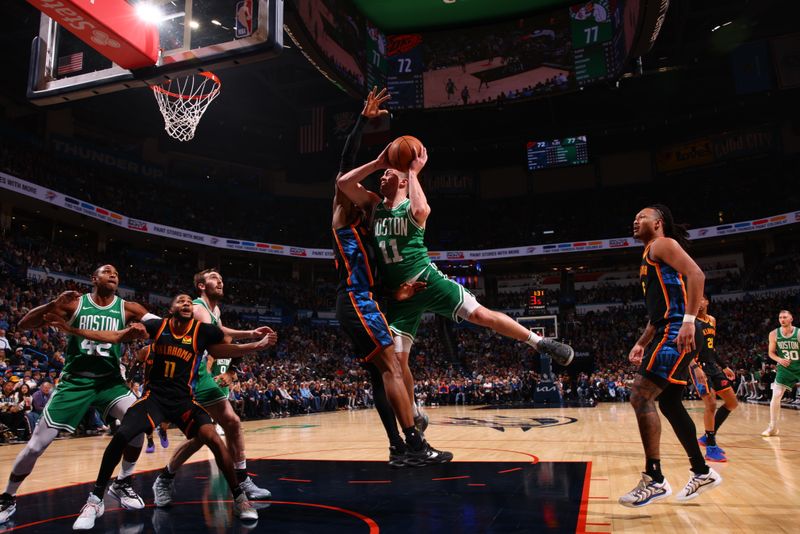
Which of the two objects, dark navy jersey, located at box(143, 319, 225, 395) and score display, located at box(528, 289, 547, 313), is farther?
score display, located at box(528, 289, 547, 313)

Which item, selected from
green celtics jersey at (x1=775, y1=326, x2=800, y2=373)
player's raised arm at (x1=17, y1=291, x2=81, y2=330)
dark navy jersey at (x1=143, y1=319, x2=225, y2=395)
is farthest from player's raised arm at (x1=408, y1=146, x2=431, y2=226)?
green celtics jersey at (x1=775, y1=326, x2=800, y2=373)

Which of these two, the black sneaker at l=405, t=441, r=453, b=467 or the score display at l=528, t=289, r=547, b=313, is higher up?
the score display at l=528, t=289, r=547, b=313

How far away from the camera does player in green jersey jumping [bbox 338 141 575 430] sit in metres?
4.02

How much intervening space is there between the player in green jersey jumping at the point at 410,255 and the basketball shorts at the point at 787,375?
650 cm

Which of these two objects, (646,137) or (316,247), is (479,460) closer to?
(316,247)

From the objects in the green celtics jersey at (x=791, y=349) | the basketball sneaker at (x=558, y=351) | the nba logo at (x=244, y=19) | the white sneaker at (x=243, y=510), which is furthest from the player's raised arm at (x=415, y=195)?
the green celtics jersey at (x=791, y=349)

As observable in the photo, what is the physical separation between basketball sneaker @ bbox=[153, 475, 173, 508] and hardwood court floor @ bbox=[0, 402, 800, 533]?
410 millimetres

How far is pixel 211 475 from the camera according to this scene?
6309 millimetres

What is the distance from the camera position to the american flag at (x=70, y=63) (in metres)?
7.19

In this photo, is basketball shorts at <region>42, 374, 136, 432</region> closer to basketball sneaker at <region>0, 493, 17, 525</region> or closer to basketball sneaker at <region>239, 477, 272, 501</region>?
basketball sneaker at <region>0, 493, 17, 525</region>

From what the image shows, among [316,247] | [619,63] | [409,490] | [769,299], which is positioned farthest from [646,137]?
[409,490]

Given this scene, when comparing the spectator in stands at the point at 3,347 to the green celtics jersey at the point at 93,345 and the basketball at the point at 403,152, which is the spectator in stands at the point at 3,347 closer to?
the green celtics jersey at the point at 93,345

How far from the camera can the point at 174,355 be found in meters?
4.48

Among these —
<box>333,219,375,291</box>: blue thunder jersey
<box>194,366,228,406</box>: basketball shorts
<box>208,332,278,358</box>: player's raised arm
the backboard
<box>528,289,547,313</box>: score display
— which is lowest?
<box>194,366,228,406</box>: basketball shorts
